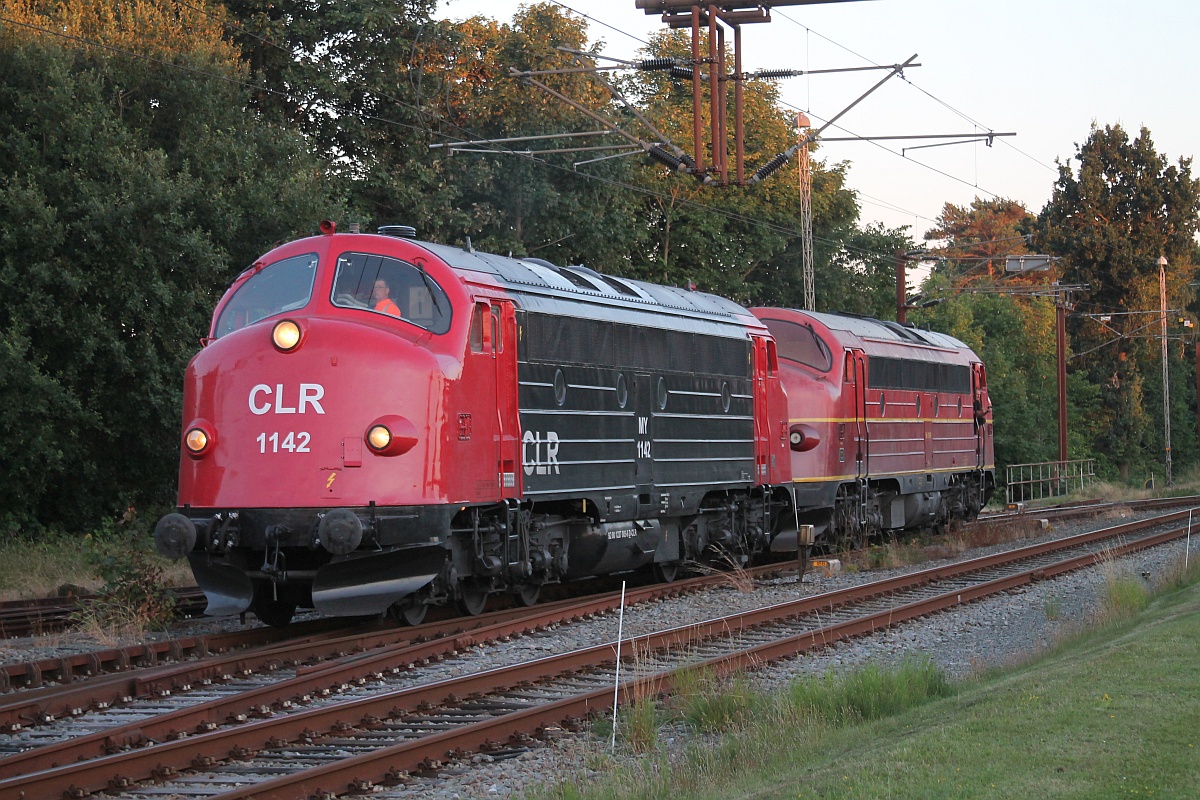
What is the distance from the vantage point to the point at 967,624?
1472 cm

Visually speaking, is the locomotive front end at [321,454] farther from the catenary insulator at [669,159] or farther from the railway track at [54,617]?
the catenary insulator at [669,159]

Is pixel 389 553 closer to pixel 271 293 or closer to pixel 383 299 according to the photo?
pixel 383 299

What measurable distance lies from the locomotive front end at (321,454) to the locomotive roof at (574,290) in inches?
43.9

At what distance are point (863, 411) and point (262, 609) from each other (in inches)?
468

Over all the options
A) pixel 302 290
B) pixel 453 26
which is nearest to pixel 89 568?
pixel 302 290

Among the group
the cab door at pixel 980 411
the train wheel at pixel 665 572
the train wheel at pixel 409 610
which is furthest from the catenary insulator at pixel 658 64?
the cab door at pixel 980 411

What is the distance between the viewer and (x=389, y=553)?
1185 centimetres

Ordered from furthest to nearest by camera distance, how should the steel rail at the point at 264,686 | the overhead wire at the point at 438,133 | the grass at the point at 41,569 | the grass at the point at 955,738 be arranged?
the overhead wire at the point at 438,133 → the grass at the point at 41,569 → the steel rail at the point at 264,686 → the grass at the point at 955,738

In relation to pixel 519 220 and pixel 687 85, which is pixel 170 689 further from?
pixel 687 85

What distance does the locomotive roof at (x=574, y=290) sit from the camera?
13.6 metres

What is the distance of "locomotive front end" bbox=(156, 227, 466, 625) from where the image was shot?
11.6 m

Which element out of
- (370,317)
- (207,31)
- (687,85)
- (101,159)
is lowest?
(370,317)

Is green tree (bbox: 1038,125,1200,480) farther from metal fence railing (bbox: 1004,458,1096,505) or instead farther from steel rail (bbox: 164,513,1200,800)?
steel rail (bbox: 164,513,1200,800)

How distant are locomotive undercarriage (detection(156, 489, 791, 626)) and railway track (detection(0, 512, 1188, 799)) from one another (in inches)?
28.4
